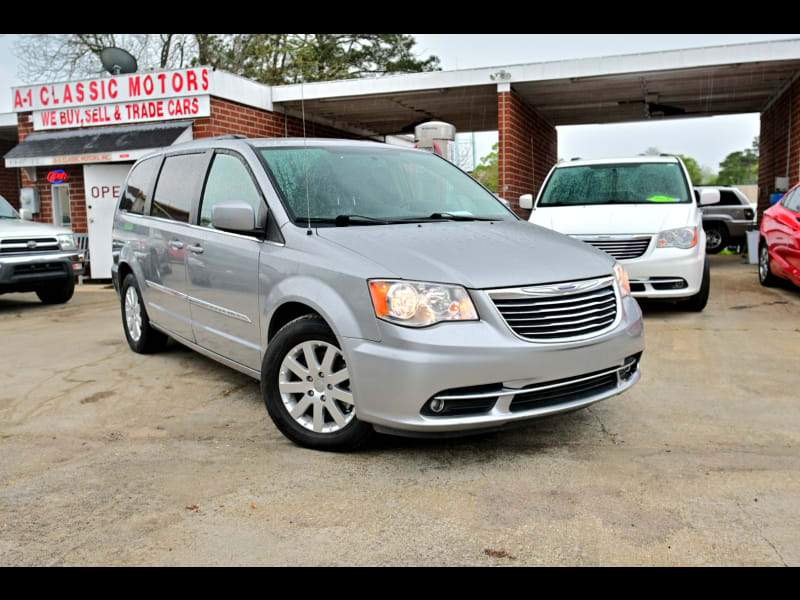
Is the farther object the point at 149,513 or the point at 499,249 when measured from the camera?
the point at 499,249

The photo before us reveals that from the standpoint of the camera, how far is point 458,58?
13969mm

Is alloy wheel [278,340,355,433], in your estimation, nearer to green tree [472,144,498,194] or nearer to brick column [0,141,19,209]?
brick column [0,141,19,209]

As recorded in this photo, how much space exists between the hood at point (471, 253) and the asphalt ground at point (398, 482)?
94 centimetres

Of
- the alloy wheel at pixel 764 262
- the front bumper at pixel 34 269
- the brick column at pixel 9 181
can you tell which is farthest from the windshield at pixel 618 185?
the brick column at pixel 9 181

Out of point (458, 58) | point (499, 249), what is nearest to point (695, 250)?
point (499, 249)

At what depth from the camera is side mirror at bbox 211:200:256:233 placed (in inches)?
156

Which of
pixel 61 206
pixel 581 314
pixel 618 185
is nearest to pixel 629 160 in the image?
pixel 618 185

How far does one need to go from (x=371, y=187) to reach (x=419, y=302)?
54.0 inches

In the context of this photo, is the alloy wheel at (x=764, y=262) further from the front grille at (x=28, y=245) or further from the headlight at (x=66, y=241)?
the front grille at (x=28, y=245)

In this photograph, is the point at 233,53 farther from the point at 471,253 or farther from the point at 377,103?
the point at 471,253

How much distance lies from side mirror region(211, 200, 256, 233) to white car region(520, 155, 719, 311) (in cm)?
440

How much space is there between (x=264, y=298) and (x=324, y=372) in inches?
27.2
